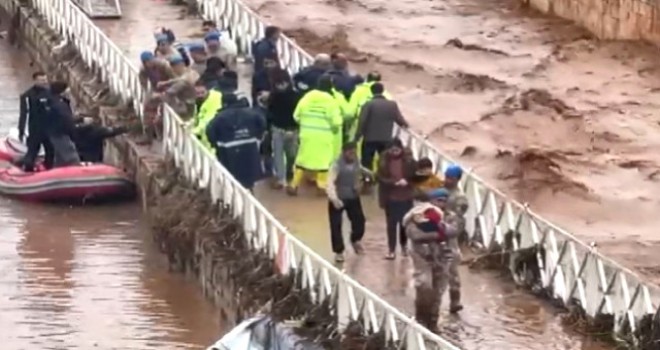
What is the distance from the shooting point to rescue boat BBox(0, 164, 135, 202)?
22672mm

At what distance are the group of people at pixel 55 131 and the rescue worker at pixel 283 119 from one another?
4.09m

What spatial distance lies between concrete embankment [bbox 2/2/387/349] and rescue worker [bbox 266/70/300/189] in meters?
0.86

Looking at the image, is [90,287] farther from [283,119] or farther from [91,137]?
[91,137]

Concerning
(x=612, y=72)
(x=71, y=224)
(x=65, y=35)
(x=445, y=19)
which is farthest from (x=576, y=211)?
(x=445, y=19)

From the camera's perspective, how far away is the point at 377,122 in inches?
720

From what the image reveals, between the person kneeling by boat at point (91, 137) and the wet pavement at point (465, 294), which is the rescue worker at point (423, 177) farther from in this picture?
the person kneeling by boat at point (91, 137)

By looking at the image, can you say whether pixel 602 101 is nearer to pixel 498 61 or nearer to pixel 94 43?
pixel 498 61

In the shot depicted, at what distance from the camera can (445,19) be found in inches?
1314

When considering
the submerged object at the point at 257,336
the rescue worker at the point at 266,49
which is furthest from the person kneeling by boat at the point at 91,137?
the submerged object at the point at 257,336

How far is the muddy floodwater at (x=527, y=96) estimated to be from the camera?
865 inches

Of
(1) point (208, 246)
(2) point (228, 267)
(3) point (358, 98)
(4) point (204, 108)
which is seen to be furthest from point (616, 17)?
(2) point (228, 267)

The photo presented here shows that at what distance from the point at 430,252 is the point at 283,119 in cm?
421

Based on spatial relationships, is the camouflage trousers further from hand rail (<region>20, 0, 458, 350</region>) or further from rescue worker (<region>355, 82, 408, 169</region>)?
rescue worker (<region>355, 82, 408, 169</region>)

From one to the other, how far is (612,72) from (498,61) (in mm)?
2087
